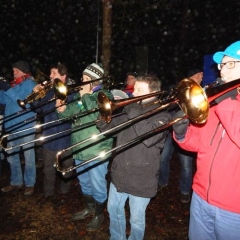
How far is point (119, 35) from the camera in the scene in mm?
17422

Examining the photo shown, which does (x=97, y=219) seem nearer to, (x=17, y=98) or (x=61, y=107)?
(x=61, y=107)

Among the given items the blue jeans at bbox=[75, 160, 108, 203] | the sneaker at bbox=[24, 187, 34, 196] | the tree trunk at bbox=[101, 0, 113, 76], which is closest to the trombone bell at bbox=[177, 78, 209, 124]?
the blue jeans at bbox=[75, 160, 108, 203]

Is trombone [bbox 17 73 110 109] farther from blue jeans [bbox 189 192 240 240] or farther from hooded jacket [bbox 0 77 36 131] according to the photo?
blue jeans [bbox 189 192 240 240]

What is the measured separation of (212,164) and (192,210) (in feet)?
1.67

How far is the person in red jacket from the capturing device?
2217 millimetres

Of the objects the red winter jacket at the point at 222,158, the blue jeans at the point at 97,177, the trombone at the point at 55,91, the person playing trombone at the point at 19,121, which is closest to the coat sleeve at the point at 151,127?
the red winter jacket at the point at 222,158

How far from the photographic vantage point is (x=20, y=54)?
16.8 m

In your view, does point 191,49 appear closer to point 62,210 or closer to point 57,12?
point 57,12

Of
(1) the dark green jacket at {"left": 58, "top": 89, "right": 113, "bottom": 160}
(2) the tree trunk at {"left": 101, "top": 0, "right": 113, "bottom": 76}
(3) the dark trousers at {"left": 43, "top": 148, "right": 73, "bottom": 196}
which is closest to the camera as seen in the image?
(1) the dark green jacket at {"left": 58, "top": 89, "right": 113, "bottom": 160}

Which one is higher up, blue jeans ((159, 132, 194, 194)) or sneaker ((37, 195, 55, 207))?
blue jeans ((159, 132, 194, 194))

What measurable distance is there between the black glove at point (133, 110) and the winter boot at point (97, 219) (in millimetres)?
1678

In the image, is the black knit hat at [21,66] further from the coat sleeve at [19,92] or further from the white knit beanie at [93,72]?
the white knit beanie at [93,72]

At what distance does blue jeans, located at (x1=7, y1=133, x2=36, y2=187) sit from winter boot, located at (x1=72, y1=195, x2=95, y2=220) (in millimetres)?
1156

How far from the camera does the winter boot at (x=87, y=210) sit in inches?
168
